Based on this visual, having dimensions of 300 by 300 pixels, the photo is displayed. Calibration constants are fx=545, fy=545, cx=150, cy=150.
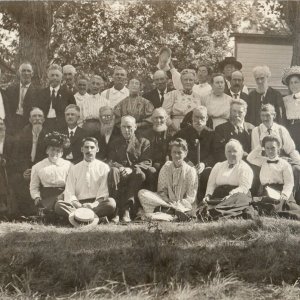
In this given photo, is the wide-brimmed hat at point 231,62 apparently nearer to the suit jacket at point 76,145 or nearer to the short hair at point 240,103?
the short hair at point 240,103

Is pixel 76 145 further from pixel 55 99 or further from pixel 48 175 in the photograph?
pixel 55 99

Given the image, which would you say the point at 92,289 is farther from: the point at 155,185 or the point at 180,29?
the point at 180,29

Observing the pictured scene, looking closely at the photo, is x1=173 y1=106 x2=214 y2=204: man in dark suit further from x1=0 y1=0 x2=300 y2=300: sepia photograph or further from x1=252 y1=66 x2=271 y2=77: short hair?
x1=252 y1=66 x2=271 y2=77: short hair

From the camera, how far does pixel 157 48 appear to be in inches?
253

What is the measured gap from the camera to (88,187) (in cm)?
569

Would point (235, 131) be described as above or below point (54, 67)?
below

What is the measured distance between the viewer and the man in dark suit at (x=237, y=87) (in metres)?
6.32

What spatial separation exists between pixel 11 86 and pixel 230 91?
8.46ft

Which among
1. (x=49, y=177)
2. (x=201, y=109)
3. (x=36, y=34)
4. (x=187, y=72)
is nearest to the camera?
(x=49, y=177)

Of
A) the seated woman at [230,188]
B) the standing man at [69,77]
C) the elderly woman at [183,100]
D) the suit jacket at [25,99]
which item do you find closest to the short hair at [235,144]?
the seated woman at [230,188]

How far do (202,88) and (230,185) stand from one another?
1.36 m

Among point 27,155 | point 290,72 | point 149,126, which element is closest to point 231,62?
point 290,72

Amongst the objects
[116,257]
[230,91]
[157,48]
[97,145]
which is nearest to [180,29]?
[157,48]

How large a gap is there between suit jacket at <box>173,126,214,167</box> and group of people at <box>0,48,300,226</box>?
1cm
